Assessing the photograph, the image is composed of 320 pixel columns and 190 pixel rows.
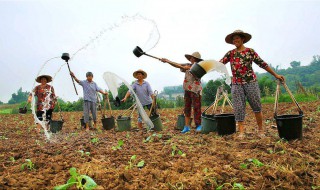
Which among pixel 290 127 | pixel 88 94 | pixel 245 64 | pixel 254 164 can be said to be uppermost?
pixel 245 64

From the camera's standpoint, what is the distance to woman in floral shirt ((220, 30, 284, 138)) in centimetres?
422

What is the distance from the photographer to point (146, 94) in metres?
6.38

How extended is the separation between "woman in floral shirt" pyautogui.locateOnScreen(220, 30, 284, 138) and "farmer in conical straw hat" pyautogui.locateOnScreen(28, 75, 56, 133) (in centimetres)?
431

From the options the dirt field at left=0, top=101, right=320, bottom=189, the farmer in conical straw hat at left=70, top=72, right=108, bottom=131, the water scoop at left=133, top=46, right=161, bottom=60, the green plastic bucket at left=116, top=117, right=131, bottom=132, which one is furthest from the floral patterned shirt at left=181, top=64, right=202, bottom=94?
the farmer in conical straw hat at left=70, top=72, right=108, bottom=131

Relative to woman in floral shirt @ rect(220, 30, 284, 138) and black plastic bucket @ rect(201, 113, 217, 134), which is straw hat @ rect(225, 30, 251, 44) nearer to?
woman in floral shirt @ rect(220, 30, 284, 138)

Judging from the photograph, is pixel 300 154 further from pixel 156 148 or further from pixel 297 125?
pixel 156 148

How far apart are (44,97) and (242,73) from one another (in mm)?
4558

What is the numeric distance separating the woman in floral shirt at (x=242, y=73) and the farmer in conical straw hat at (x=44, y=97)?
170 inches

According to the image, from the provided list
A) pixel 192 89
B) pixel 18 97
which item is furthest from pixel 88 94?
pixel 18 97

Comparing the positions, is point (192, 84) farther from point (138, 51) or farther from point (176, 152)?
point (176, 152)

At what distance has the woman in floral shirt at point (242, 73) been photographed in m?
4.22

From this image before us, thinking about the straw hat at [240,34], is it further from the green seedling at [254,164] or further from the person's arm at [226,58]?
the green seedling at [254,164]

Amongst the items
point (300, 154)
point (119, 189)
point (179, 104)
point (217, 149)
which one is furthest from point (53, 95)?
point (179, 104)

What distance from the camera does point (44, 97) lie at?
259 inches
